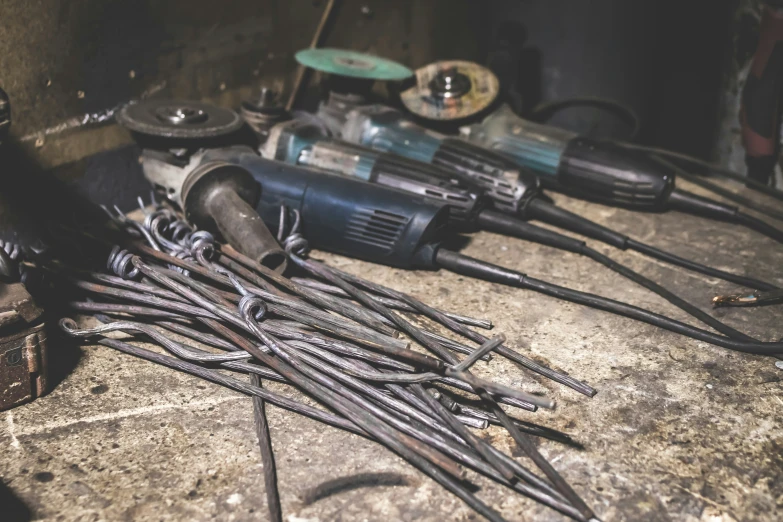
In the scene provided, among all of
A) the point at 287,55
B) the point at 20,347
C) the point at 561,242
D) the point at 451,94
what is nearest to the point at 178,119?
the point at 287,55

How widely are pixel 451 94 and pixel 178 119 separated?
0.98m

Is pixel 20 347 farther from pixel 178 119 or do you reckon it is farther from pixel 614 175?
pixel 614 175

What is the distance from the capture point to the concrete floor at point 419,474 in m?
1.10

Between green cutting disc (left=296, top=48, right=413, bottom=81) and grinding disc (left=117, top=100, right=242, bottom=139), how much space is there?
410 millimetres

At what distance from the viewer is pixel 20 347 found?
4.11 ft

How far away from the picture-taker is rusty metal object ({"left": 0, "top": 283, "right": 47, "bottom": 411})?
48.5 inches

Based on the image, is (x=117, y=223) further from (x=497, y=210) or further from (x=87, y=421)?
(x=497, y=210)

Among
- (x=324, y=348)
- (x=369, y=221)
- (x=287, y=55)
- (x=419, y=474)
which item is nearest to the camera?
(x=419, y=474)

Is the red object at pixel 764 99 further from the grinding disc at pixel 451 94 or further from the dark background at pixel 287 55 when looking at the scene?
the grinding disc at pixel 451 94

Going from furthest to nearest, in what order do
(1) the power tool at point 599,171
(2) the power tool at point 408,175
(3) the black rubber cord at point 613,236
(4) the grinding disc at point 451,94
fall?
1. (4) the grinding disc at point 451,94
2. (1) the power tool at point 599,171
3. (2) the power tool at point 408,175
4. (3) the black rubber cord at point 613,236

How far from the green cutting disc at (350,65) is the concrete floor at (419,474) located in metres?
1.03

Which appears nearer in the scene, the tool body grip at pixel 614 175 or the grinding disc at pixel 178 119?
the grinding disc at pixel 178 119

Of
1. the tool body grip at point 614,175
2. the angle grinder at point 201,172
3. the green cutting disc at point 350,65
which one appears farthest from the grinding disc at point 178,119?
the tool body grip at point 614,175

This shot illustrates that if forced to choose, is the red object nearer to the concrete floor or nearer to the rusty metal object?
the concrete floor
